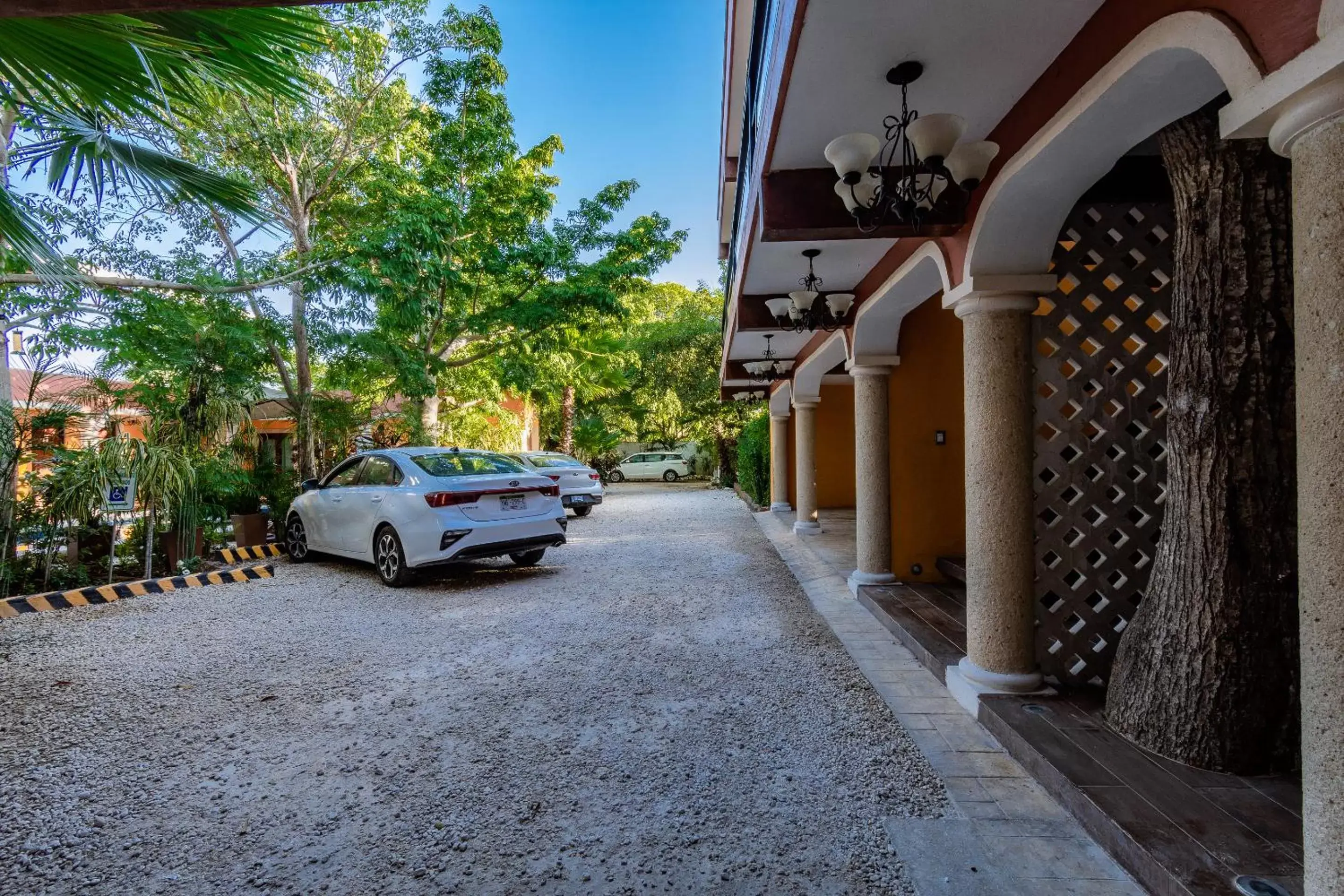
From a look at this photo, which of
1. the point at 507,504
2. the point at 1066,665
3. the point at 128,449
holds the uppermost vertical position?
the point at 128,449

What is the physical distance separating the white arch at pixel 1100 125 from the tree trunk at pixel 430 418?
457 inches

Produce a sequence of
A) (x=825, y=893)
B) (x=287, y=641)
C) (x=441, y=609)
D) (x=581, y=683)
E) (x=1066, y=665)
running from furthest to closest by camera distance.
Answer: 1. (x=441, y=609)
2. (x=287, y=641)
3. (x=581, y=683)
4. (x=1066, y=665)
5. (x=825, y=893)

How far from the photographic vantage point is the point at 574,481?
1349 centimetres

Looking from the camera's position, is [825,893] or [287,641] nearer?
[825,893]

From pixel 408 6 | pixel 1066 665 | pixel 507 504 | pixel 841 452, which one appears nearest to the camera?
pixel 1066 665

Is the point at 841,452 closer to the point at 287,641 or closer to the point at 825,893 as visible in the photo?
the point at 287,641

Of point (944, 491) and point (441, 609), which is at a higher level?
point (944, 491)

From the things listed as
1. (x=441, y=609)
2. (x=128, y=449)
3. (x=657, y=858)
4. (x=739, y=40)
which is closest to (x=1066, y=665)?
(x=657, y=858)

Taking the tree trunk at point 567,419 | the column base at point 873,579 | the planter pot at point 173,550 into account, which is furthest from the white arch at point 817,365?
the tree trunk at point 567,419

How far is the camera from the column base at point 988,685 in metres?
3.49

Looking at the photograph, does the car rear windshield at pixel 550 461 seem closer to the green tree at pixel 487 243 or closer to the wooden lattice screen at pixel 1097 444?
the green tree at pixel 487 243

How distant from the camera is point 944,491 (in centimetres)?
653

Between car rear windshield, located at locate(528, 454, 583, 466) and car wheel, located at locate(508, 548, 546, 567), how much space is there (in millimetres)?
5375

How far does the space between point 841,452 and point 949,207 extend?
1067 cm
